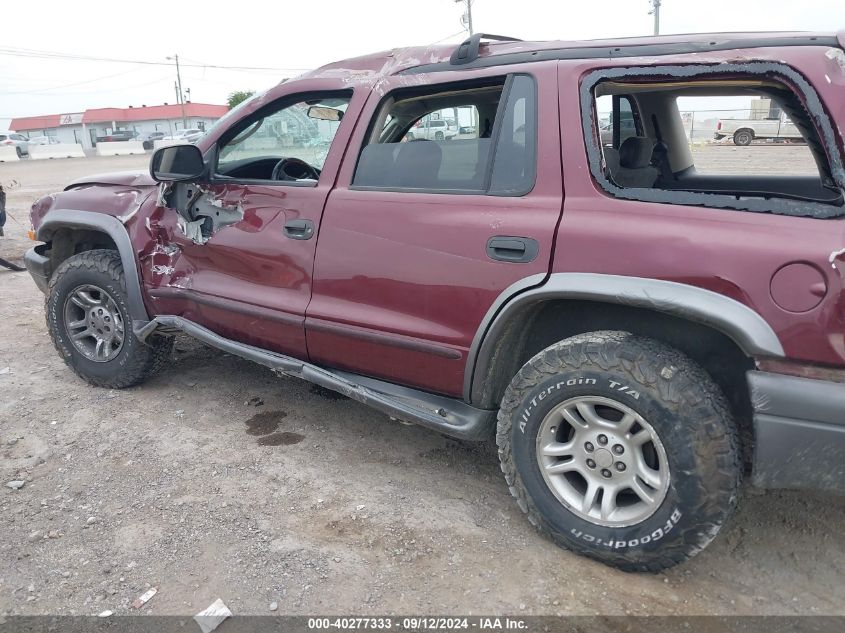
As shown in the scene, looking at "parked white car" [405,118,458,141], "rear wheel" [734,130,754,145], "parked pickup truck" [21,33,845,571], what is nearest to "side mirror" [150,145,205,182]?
"parked pickup truck" [21,33,845,571]

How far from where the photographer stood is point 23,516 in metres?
2.91

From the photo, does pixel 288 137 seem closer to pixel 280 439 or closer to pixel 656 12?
pixel 280 439

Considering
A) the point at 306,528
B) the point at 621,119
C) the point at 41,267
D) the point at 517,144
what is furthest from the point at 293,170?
the point at 306,528

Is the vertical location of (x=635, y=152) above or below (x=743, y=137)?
above

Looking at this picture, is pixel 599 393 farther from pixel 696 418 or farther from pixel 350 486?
pixel 350 486

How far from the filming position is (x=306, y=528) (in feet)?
9.18

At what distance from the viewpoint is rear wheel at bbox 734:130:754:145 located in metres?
24.1

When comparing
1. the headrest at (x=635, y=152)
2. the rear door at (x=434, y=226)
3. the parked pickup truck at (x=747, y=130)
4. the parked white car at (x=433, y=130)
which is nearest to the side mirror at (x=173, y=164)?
the rear door at (x=434, y=226)

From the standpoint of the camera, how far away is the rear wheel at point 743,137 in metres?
24.1

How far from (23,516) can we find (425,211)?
217 centimetres

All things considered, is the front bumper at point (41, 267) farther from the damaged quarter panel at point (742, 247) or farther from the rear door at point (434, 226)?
the damaged quarter panel at point (742, 247)

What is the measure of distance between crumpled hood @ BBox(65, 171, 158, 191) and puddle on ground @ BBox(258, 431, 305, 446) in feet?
5.18

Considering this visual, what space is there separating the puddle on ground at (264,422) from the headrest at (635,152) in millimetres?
2280

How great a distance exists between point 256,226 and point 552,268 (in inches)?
63.5
